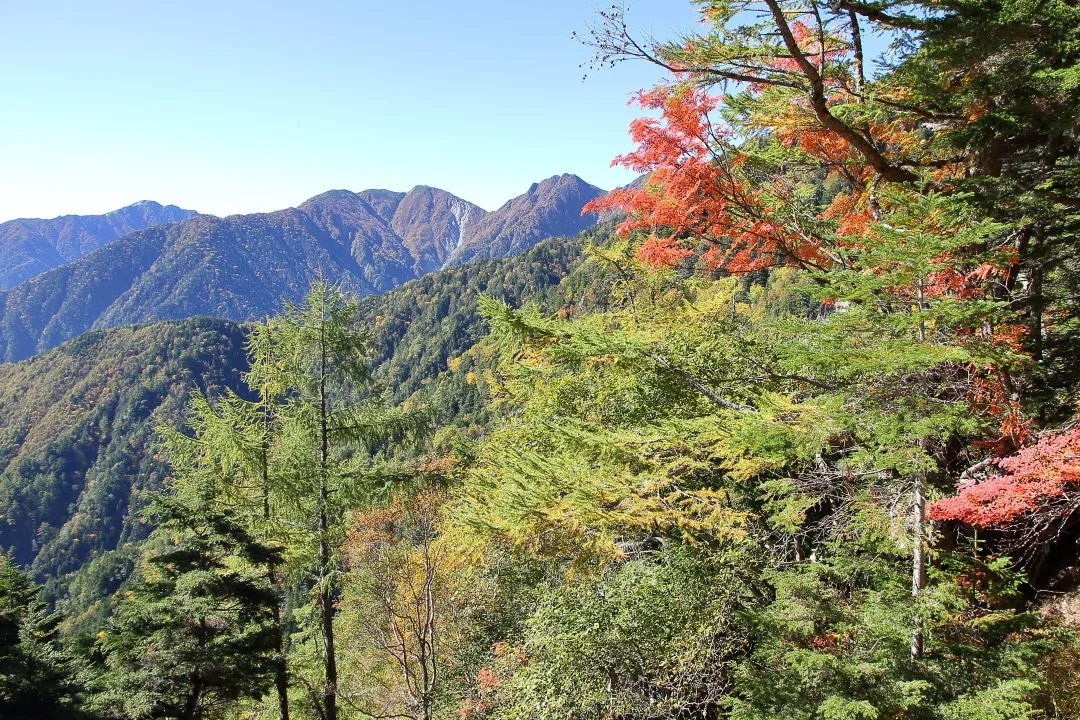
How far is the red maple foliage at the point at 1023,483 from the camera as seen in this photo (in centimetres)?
387

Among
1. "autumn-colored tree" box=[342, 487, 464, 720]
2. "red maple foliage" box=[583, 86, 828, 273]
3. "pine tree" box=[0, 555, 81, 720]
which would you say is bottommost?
"autumn-colored tree" box=[342, 487, 464, 720]

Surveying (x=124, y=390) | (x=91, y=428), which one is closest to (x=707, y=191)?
(x=91, y=428)

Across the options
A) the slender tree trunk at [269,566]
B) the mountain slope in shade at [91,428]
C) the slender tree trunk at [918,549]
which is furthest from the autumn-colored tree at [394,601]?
the mountain slope in shade at [91,428]

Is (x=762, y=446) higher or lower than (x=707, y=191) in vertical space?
lower

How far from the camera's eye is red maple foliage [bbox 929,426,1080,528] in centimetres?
387

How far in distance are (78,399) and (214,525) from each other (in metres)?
149

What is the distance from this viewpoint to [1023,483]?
4027 millimetres

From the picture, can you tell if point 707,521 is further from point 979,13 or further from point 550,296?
point 550,296

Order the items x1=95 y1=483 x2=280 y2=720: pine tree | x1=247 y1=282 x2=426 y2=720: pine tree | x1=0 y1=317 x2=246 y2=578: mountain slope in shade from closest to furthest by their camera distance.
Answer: x1=95 y1=483 x2=280 y2=720: pine tree, x1=247 y1=282 x2=426 y2=720: pine tree, x1=0 y1=317 x2=246 y2=578: mountain slope in shade

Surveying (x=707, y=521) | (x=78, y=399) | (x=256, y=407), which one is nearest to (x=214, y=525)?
(x=256, y=407)

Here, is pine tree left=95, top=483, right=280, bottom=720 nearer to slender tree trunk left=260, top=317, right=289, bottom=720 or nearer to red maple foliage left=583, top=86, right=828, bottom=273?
slender tree trunk left=260, top=317, right=289, bottom=720

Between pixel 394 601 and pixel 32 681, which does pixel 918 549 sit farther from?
pixel 394 601

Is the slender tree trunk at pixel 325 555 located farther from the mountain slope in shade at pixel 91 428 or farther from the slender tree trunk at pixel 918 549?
the mountain slope in shade at pixel 91 428

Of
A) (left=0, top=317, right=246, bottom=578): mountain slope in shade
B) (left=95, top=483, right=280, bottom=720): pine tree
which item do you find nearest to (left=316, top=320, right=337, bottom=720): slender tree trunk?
(left=95, top=483, right=280, bottom=720): pine tree
